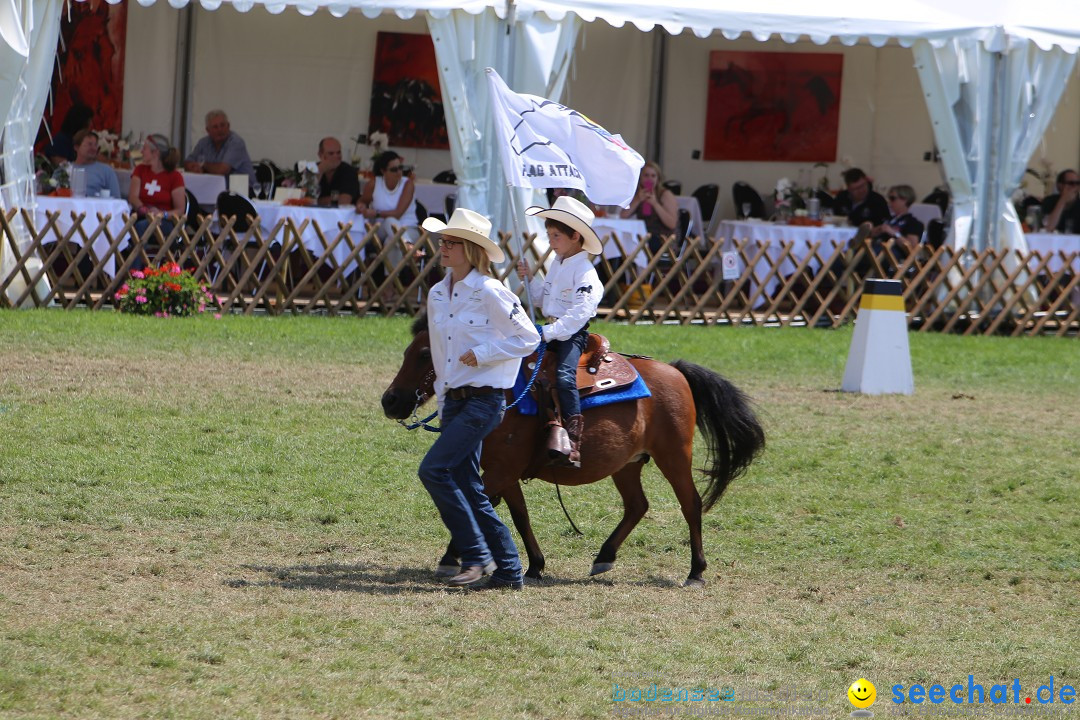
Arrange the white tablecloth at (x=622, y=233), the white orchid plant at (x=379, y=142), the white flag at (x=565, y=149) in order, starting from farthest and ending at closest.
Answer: the white orchid plant at (x=379, y=142), the white tablecloth at (x=622, y=233), the white flag at (x=565, y=149)

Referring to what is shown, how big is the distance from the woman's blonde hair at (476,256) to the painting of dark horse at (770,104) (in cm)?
1285

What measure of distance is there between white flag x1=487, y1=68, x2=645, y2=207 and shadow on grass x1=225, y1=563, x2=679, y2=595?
2492mm

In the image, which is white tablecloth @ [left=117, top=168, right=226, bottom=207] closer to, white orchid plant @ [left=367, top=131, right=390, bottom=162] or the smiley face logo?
white orchid plant @ [left=367, top=131, right=390, bottom=162]

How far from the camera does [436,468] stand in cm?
558

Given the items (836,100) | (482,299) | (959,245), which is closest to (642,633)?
(482,299)

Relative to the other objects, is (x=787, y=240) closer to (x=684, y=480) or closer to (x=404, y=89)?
(x=404, y=89)

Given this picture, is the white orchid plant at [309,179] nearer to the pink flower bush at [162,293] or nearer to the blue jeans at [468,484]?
the pink flower bush at [162,293]

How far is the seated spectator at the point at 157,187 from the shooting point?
13.0 m

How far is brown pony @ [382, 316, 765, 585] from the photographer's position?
5.86 m

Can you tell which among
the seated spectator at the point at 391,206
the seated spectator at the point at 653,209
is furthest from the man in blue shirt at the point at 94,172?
the seated spectator at the point at 653,209

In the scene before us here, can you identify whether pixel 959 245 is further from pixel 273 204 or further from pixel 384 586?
pixel 384 586

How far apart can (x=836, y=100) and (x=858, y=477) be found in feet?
36.4

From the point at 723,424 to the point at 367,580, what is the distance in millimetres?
1778

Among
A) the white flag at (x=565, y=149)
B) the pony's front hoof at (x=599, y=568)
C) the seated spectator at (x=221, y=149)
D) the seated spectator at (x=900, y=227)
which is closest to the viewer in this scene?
the pony's front hoof at (x=599, y=568)
